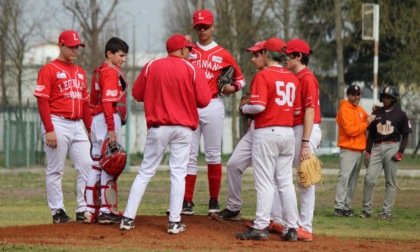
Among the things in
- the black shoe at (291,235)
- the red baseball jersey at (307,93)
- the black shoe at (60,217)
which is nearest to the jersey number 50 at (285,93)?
the red baseball jersey at (307,93)

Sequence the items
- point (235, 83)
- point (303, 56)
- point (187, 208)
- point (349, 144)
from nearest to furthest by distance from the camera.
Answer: point (303, 56)
point (235, 83)
point (187, 208)
point (349, 144)

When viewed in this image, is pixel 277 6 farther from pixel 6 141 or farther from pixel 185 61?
pixel 185 61

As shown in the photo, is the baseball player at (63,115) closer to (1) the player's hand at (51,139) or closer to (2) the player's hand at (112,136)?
(1) the player's hand at (51,139)

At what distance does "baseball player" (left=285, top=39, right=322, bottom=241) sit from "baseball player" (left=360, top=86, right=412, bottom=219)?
199 inches

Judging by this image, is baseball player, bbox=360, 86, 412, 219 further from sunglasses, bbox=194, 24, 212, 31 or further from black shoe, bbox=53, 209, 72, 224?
black shoe, bbox=53, 209, 72, 224

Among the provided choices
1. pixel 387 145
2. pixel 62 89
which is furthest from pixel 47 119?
pixel 387 145

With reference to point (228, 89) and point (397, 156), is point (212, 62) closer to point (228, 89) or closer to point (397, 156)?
point (228, 89)

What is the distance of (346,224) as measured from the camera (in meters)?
15.9

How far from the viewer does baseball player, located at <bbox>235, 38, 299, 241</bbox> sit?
11.6m

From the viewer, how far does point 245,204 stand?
19875 millimetres

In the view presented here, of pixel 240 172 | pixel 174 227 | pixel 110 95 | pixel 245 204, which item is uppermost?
pixel 110 95

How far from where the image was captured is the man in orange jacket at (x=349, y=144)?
57.3 ft

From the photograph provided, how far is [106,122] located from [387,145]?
20.6ft

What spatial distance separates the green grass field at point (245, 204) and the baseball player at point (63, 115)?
179 cm
